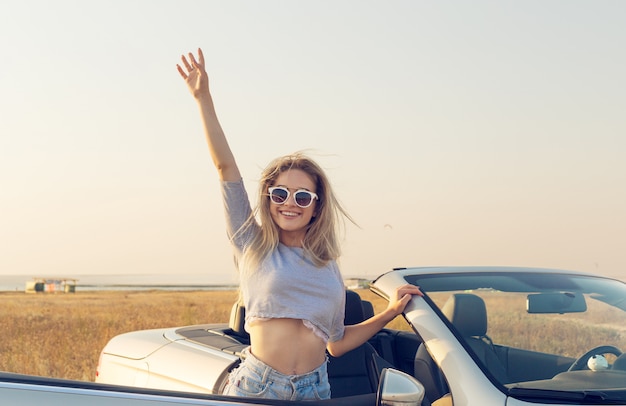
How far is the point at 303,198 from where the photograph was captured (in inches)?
122

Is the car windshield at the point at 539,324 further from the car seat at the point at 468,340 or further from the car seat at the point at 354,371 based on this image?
the car seat at the point at 354,371

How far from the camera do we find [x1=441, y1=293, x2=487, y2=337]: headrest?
3.32m

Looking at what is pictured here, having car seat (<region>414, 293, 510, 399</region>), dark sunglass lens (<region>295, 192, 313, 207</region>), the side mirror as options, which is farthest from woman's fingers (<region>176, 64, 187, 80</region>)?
the side mirror

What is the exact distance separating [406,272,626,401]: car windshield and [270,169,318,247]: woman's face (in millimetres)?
578

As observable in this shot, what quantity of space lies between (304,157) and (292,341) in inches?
29.5

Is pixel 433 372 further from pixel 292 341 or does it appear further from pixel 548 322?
pixel 292 341

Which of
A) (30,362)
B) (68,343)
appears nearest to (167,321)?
(68,343)

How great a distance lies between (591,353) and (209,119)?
1896 millimetres

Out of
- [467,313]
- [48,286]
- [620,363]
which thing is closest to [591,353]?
[620,363]

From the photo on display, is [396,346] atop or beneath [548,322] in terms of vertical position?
beneath

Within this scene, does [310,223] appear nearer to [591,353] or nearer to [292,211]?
[292,211]

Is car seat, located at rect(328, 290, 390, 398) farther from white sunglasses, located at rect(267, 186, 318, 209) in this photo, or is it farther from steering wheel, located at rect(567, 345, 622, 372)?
white sunglasses, located at rect(267, 186, 318, 209)

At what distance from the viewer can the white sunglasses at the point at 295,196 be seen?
3.09 metres

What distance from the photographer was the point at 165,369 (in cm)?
421
